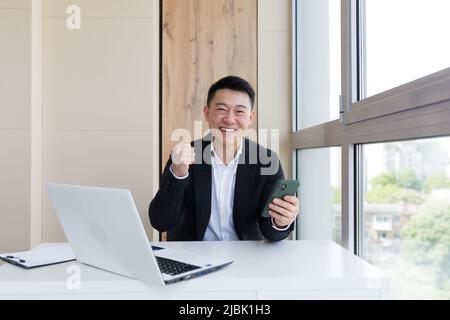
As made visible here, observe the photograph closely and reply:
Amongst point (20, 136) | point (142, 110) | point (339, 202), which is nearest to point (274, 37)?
point (142, 110)

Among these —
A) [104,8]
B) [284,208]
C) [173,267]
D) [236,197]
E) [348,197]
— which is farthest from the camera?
[104,8]

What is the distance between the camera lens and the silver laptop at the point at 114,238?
0.87 m

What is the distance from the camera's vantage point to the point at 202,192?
5.37 ft

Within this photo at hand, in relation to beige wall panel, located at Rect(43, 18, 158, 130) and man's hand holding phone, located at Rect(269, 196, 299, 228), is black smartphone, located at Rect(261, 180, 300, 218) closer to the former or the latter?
man's hand holding phone, located at Rect(269, 196, 299, 228)

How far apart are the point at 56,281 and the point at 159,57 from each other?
1.70 meters

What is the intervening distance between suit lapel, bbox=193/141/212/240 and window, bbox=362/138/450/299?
620mm

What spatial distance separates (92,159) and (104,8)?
2.82ft

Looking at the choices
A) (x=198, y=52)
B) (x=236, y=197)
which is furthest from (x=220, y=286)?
(x=198, y=52)

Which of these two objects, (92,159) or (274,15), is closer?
(92,159)

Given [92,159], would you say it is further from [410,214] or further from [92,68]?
[410,214]

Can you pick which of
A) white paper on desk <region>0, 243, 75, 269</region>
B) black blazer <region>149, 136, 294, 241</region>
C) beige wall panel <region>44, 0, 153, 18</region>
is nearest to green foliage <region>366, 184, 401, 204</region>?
black blazer <region>149, 136, 294, 241</region>

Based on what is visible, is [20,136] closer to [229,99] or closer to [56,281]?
[229,99]

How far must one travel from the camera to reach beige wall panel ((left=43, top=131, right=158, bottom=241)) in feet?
7.36

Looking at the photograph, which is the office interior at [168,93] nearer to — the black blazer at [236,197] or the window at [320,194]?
the window at [320,194]
